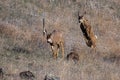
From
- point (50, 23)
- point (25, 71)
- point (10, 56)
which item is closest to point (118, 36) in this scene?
point (50, 23)

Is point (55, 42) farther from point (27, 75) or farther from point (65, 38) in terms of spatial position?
point (65, 38)

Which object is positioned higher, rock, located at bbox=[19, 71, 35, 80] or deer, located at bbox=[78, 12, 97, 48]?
rock, located at bbox=[19, 71, 35, 80]

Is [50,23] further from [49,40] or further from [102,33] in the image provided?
[49,40]

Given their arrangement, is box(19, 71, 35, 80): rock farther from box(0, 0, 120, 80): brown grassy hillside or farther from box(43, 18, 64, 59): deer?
box(43, 18, 64, 59): deer

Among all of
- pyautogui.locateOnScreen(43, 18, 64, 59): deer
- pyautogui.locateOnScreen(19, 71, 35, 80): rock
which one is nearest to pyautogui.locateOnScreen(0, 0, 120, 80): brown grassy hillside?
pyautogui.locateOnScreen(19, 71, 35, 80): rock

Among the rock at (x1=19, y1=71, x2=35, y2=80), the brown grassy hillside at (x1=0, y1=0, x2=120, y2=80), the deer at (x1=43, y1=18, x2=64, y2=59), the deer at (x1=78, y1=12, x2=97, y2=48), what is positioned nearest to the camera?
the rock at (x1=19, y1=71, x2=35, y2=80)

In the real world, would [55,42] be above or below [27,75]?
below

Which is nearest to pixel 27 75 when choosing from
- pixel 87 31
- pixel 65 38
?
pixel 87 31

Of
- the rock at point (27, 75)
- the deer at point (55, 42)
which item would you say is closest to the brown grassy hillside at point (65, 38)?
the rock at point (27, 75)
